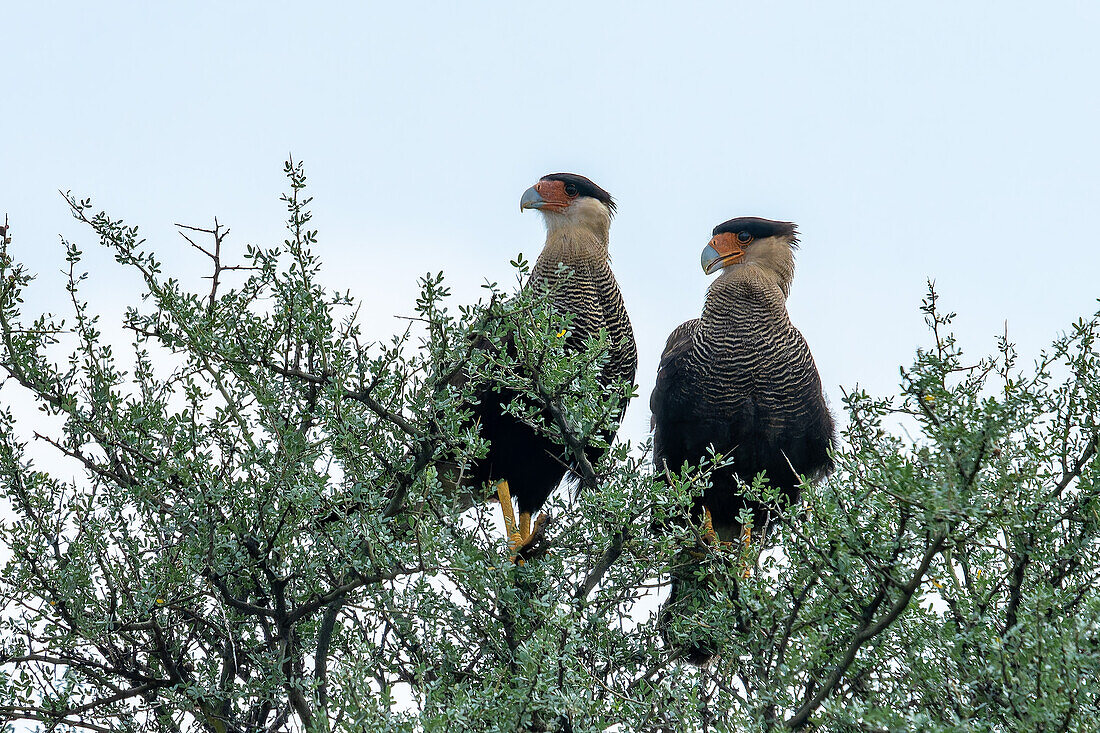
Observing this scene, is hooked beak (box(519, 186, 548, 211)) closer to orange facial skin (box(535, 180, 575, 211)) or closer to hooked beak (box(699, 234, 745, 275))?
orange facial skin (box(535, 180, 575, 211))

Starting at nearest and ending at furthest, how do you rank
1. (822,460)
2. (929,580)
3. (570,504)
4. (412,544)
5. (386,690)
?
(386,690) < (929,580) < (412,544) < (570,504) < (822,460)

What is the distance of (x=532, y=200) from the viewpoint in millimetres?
5652

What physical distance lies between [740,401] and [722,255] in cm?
103

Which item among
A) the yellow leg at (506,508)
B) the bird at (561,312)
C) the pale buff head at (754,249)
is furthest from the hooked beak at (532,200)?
the yellow leg at (506,508)

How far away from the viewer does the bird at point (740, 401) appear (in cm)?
480

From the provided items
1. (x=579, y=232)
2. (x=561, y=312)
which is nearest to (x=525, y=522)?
(x=561, y=312)

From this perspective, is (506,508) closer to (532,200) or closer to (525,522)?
(525,522)

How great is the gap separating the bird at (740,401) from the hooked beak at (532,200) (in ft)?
3.10

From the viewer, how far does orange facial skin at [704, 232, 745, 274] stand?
557 cm

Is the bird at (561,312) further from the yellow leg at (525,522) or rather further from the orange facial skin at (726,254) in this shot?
the orange facial skin at (726,254)

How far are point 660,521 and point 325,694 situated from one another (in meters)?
1.00

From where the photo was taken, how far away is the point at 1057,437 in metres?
2.96

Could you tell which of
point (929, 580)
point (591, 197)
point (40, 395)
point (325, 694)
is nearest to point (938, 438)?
point (929, 580)

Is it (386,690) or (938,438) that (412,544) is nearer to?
(386,690)
